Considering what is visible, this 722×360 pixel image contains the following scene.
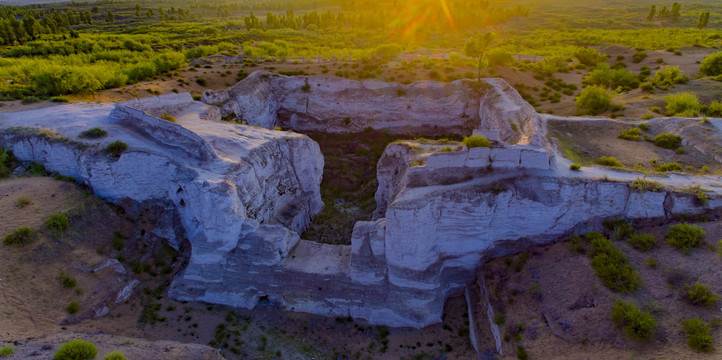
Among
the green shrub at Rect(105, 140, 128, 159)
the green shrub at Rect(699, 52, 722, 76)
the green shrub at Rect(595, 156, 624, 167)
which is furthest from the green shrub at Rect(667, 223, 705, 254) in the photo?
the green shrub at Rect(699, 52, 722, 76)

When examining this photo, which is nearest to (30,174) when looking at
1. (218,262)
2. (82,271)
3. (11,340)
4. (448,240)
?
(82,271)

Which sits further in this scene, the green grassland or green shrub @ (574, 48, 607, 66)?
green shrub @ (574, 48, 607, 66)

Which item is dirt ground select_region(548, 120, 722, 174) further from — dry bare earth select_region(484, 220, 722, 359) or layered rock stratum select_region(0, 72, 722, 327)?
dry bare earth select_region(484, 220, 722, 359)

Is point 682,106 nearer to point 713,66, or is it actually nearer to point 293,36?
point 713,66

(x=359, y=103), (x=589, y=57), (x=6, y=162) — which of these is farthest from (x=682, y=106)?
(x=6, y=162)

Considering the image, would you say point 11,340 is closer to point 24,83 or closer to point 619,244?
point 619,244

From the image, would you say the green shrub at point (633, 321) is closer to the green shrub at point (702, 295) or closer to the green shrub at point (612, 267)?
the green shrub at point (612, 267)

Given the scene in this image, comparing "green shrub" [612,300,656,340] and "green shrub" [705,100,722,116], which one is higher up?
"green shrub" [705,100,722,116]
